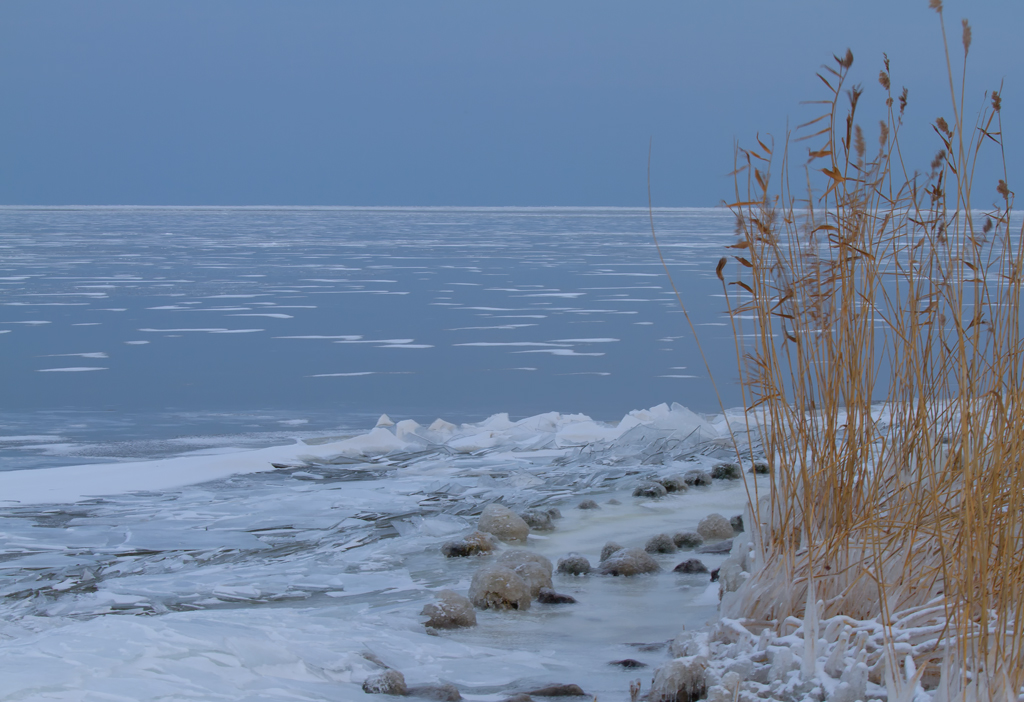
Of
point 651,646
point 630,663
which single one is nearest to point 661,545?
point 651,646

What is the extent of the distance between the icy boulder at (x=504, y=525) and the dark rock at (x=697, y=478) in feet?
2.93

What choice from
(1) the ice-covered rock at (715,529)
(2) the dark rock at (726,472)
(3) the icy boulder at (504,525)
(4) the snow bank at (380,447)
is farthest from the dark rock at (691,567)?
(4) the snow bank at (380,447)

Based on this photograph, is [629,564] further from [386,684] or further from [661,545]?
[386,684]

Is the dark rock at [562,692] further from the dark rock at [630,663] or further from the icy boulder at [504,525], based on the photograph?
the icy boulder at [504,525]

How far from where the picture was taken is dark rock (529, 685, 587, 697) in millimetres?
2020

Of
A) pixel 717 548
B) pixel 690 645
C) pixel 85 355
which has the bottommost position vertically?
pixel 717 548

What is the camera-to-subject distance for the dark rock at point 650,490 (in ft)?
12.4

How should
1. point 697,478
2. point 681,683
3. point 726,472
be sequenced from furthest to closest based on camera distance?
1. point 726,472
2. point 697,478
3. point 681,683

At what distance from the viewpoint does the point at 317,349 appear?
7.75 m

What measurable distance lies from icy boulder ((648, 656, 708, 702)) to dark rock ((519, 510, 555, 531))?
151cm

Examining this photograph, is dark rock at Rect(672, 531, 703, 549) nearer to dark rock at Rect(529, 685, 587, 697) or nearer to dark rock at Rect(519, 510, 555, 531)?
dark rock at Rect(519, 510, 555, 531)

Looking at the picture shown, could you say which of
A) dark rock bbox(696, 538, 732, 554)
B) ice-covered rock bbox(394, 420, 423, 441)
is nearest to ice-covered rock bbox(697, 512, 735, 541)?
dark rock bbox(696, 538, 732, 554)

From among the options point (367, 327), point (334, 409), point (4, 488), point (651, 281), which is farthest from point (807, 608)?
point (651, 281)

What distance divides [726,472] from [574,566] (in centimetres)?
136
